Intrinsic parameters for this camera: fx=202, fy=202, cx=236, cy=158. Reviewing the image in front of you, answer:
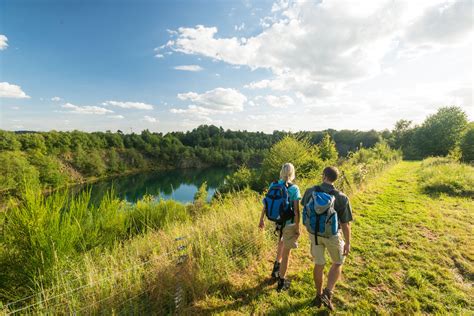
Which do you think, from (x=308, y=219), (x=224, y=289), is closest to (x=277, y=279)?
(x=224, y=289)

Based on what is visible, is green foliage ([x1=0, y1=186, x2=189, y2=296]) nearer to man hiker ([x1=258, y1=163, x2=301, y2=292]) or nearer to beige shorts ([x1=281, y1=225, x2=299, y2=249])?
man hiker ([x1=258, y1=163, x2=301, y2=292])

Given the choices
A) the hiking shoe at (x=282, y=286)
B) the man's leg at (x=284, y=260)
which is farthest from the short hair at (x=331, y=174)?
the hiking shoe at (x=282, y=286)

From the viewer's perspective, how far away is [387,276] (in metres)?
3.24

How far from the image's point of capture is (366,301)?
2.75m

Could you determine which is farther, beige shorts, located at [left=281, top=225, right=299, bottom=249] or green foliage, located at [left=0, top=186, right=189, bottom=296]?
beige shorts, located at [left=281, top=225, right=299, bottom=249]

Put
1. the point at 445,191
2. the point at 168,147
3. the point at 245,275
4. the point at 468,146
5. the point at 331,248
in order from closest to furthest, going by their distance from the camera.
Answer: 1. the point at 331,248
2. the point at 245,275
3. the point at 445,191
4. the point at 468,146
5. the point at 168,147

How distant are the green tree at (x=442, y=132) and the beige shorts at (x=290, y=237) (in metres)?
34.5

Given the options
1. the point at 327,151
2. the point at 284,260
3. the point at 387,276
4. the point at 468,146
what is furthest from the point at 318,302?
the point at 468,146

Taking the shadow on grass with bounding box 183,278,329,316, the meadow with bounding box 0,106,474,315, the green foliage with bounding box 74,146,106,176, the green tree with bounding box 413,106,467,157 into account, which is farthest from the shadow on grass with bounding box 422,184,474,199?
the green foliage with bounding box 74,146,106,176

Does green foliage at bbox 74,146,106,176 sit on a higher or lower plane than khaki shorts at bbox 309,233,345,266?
lower

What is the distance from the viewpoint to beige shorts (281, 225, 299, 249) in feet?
9.23

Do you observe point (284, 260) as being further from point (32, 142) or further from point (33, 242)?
point (32, 142)

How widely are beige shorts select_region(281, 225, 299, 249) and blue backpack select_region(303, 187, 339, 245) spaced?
1.37 ft

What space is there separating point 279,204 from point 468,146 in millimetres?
32588
